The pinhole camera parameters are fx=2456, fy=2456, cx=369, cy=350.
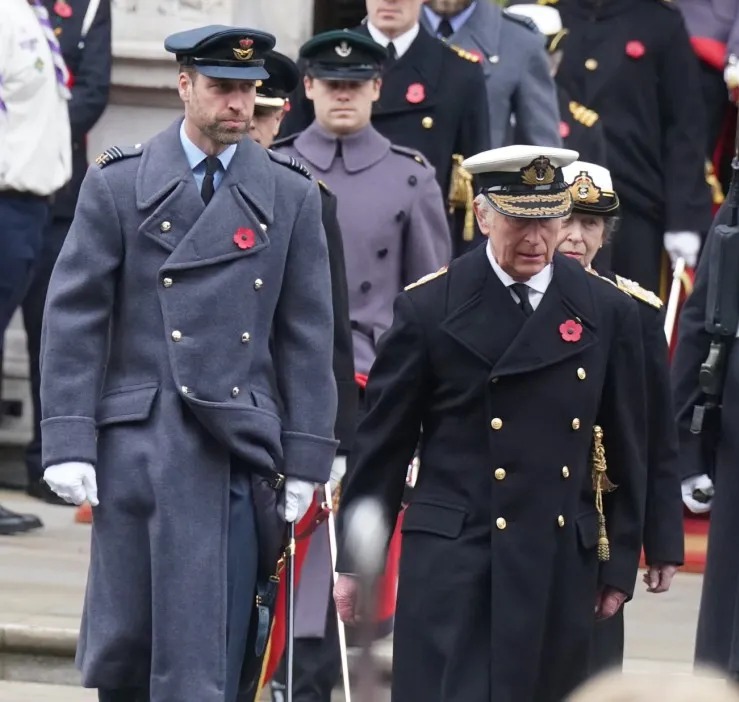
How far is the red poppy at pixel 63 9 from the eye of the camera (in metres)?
9.15

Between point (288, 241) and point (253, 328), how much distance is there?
24 centimetres

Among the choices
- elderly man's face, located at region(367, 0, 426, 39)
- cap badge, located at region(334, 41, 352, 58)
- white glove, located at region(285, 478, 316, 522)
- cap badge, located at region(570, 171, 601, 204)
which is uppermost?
cap badge, located at region(570, 171, 601, 204)

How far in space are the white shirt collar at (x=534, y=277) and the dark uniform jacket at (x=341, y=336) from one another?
1.16 metres

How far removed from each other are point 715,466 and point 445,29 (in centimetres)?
256

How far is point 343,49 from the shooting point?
24.3ft

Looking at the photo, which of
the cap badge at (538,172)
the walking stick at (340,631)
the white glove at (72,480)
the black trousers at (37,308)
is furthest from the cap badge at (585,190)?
the black trousers at (37,308)

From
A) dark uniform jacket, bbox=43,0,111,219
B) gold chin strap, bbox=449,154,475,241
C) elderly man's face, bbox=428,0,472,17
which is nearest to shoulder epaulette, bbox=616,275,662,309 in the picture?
gold chin strap, bbox=449,154,475,241

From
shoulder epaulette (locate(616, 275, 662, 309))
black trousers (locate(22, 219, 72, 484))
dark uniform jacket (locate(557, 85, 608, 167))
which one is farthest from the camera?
black trousers (locate(22, 219, 72, 484))

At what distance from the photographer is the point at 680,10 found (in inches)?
362

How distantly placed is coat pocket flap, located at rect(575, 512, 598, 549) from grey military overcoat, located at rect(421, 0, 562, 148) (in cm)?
313

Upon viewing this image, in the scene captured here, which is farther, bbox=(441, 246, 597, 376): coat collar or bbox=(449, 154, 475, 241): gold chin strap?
bbox=(449, 154, 475, 241): gold chin strap

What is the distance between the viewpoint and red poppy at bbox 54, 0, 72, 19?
9.15m

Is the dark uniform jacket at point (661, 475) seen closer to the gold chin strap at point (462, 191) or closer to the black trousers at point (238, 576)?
the black trousers at point (238, 576)

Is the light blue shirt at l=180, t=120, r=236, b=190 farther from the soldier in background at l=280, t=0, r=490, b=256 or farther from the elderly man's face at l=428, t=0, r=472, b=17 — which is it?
the elderly man's face at l=428, t=0, r=472, b=17
